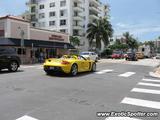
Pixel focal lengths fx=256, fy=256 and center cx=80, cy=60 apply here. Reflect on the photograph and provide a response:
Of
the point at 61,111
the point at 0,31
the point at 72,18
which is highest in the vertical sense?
the point at 72,18

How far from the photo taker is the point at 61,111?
22.2 ft

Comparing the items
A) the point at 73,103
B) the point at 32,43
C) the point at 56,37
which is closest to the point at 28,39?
the point at 32,43

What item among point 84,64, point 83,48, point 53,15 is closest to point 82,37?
point 83,48

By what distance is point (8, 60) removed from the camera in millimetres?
17344

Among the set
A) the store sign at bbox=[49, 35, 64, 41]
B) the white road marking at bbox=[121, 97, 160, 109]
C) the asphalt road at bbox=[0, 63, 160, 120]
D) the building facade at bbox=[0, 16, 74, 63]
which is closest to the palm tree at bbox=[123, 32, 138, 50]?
the store sign at bbox=[49, 35, 64, 41]

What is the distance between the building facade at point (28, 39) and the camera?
31688 mm

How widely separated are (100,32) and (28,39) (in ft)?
124

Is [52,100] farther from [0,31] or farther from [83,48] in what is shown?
[83,48]

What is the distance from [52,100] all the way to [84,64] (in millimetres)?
9028

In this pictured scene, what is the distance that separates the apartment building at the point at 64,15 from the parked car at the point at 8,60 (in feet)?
170

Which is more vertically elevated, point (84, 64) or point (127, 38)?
point (127, 38)

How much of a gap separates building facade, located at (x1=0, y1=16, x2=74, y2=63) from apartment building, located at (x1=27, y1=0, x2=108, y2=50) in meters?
28.2

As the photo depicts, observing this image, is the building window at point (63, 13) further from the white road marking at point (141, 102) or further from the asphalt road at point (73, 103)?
the white road marking at point (141, 102)

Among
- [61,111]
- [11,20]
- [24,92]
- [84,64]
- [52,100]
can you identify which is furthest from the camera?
[11,20]
